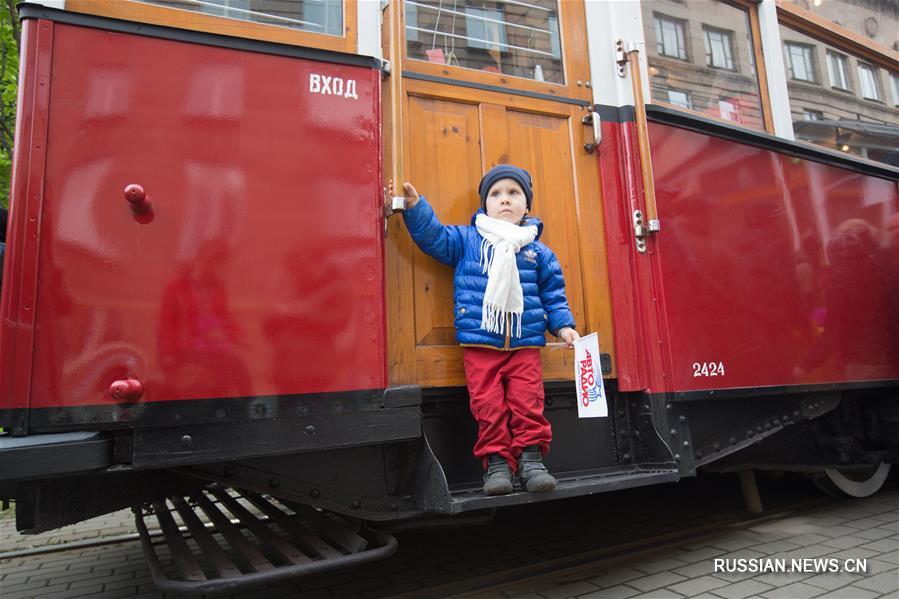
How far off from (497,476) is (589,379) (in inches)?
23.0

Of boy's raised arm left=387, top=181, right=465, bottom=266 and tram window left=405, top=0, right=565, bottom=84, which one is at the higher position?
tram window left=405, top=0, right=565, bottom=84

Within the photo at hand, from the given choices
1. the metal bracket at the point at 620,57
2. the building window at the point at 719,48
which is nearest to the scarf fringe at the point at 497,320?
the metal bracket at the point at 620,57

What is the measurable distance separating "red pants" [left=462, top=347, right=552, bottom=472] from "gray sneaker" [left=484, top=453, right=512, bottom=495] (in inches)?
1.1

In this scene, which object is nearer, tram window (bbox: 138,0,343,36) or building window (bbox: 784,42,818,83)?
tram window (bbox: 138,0,343,36)

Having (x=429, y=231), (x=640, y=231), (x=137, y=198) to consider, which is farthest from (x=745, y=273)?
(x=137, y=198)

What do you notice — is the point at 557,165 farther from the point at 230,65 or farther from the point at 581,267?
the point at 230,65

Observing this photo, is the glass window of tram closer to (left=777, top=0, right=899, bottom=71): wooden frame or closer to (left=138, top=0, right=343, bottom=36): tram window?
(left=777, top=0, right=899, bottom=71): wooden frame

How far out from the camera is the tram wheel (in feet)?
13.5

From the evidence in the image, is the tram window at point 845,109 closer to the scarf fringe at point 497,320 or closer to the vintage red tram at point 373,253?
the vintage red tram at point 373,253

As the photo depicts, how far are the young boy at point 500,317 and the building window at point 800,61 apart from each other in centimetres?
241

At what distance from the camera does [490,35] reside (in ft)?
9.71

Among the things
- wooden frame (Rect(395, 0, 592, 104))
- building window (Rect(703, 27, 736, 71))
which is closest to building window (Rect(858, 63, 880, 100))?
building window (Rect(703, 27, 736, 71))

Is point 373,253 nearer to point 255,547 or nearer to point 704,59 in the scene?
point 255,547

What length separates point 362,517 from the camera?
7.70 ft
